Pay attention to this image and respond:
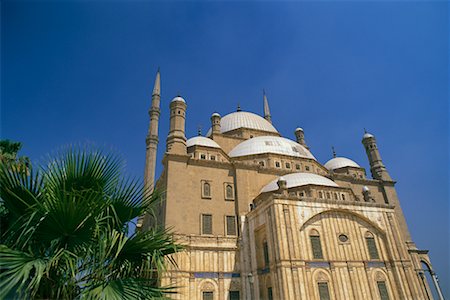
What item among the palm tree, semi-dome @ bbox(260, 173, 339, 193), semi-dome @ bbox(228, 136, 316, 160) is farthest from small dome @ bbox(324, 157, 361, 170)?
the palm tree

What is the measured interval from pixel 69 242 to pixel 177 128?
1701 cm

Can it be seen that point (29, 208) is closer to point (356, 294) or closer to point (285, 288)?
point (285, 288)

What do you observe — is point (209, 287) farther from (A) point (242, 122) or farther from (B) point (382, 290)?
(A) point (242, 122)

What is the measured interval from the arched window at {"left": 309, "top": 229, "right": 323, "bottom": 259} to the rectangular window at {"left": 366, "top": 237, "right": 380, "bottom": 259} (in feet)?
11.4

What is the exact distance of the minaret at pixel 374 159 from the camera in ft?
87.8

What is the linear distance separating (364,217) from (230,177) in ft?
29.8

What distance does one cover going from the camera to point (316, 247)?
15.9 meters

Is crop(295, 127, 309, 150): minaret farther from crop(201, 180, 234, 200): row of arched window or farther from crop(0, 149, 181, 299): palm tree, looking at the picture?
crop(0, 149, 181, 299): palm tree

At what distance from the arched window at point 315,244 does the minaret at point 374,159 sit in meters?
14.1

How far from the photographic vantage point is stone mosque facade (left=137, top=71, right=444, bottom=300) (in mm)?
15258

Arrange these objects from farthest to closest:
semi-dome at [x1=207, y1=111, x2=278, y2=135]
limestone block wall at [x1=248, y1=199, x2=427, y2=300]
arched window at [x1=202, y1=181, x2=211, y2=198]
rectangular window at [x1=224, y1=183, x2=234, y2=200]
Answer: semi-dome at [x1=207, y1=111, x2=278, y2=135] < rectangular window at [x1=224, y1=183, x2=234, y2=200] < arched window at [x1=202, y1=181, x2=211, y2=198] < limestone block wall at [x1=248, y1=199, x2=427, y2=300]

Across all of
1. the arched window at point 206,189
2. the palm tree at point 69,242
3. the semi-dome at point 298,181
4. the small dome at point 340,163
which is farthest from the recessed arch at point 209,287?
the small dome at point 340,163

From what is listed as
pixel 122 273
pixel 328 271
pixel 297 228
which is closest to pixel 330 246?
pixel 328 271

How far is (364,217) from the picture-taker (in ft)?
57.5
